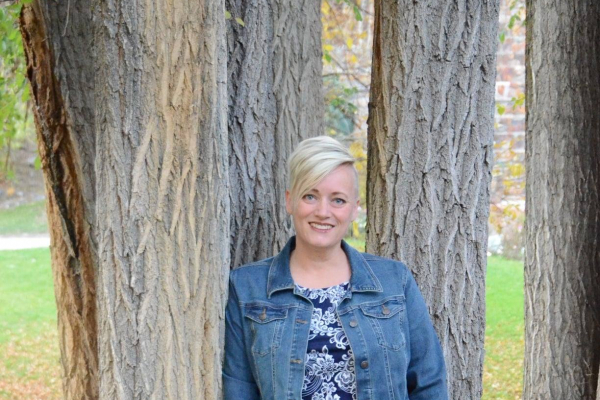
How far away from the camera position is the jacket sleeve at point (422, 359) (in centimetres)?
271

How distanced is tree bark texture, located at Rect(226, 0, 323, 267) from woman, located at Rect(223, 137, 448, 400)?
0.53 meters

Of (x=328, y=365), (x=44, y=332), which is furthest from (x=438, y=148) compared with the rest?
(x=44, y=332)

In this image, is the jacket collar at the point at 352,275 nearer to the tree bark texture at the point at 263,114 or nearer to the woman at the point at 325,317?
the woman at the point at 325,317

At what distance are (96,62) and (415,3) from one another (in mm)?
1281

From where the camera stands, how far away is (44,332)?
10734 mm

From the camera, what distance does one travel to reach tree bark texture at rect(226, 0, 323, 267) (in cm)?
326

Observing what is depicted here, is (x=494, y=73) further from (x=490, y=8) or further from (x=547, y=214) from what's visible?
(x=547, y=214)

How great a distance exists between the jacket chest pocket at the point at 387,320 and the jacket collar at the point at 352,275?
0.06m

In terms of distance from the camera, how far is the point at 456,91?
3.10m

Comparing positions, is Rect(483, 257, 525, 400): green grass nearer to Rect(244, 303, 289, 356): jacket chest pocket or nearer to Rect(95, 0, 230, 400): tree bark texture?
Rect(244, 303, 289, 356): jacket chest pocket

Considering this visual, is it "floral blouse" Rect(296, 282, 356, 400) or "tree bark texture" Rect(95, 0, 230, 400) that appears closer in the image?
"tree bark texture" Rect(95, 0, 230, 400)

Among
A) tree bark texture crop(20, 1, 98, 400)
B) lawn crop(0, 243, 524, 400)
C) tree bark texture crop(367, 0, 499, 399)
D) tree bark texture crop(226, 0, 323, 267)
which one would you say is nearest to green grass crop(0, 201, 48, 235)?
lawn crop(0, 243, 524, 400)

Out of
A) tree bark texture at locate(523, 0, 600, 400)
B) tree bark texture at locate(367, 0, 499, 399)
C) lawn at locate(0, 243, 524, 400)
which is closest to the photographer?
tree bark texture at locate(367, 0, 499, 399)

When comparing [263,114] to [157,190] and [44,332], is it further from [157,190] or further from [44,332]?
[44,332]
